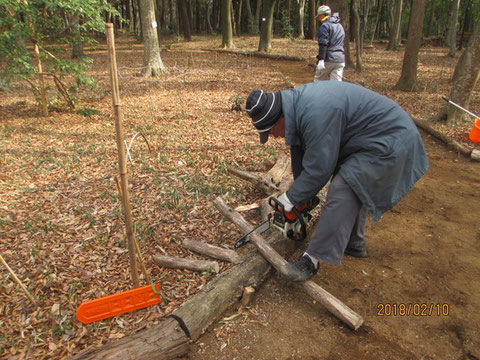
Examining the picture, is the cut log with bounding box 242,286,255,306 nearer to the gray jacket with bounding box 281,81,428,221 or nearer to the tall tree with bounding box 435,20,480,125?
the gray jacket with bounding box 281,81,428,221

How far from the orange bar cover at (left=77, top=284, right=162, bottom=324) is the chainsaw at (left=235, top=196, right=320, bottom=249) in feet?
3.33

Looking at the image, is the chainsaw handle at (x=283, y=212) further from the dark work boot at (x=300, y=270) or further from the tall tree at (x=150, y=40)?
the tall tree at (x=150, y=40)

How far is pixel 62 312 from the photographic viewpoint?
2.75 metres

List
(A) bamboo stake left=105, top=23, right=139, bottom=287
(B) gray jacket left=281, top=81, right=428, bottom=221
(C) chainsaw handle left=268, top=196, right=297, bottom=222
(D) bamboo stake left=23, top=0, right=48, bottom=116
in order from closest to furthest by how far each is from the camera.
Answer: (A) bamboo stake left=105, top=23, right=139, bottom=287 → (B) gray jacket left=281, top=81, right=428, bottom=221 → (C) chainsaw handle left=268, top=196, right=297, bottom=222 → (D) bamboo stake left=23, top=0, right=48, bottom=116

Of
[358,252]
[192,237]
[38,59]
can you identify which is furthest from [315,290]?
[38,59]

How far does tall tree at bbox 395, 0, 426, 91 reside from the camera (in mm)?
9039

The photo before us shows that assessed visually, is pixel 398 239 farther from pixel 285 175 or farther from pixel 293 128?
pixel 293 128

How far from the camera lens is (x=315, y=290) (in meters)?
2.75

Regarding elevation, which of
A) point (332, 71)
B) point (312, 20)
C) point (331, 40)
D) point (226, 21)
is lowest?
point (332, 71)

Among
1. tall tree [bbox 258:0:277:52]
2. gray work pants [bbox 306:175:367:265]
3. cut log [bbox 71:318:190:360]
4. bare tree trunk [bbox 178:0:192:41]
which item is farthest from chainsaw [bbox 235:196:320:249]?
bare tree trunk [bbox 178:0:192:41]

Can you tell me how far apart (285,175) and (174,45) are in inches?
776

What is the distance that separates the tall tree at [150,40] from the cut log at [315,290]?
8928mm

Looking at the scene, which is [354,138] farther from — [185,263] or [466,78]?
[466,78]
